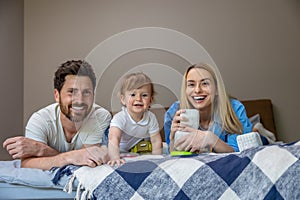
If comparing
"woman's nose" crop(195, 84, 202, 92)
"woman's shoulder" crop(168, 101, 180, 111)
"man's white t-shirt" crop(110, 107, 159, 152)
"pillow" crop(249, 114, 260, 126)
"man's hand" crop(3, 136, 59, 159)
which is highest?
"woman's nose" crop(195, 84, 202, 92)

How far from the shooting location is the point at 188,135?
1.15 metres

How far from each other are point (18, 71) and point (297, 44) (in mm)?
1894

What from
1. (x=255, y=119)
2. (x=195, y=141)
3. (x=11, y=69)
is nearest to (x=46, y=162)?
(x=195, y=141)

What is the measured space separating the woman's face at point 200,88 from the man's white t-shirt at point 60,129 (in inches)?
11.5

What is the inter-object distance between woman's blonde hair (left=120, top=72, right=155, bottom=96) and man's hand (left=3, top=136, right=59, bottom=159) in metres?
0.32

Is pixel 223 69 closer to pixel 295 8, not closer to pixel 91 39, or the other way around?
pixel 295 8

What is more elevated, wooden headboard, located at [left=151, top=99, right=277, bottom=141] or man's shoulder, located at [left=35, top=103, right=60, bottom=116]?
man's shoulder, located at [left=35, top=103, right=60, bottom=116]

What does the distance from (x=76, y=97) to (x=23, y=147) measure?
0.22 metres

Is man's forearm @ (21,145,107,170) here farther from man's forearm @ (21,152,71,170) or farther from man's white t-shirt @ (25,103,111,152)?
man's white t-shirt @ (25,103,111,152)

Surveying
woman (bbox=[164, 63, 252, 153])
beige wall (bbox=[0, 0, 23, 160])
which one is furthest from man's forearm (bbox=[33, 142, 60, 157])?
beige wall (bbox=[0, 0, 23, 160])

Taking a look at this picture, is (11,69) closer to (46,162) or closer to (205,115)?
(46,162)

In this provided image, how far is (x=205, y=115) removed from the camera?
124cm

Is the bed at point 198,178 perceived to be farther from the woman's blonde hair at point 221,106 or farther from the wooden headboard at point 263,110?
the wooden headboard at point 263,110

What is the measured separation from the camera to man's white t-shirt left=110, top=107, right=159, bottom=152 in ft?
3.81
